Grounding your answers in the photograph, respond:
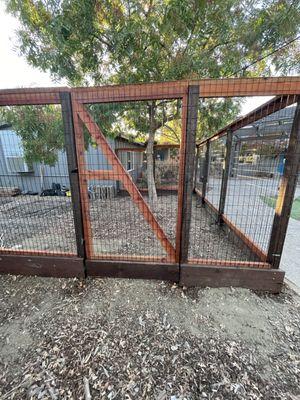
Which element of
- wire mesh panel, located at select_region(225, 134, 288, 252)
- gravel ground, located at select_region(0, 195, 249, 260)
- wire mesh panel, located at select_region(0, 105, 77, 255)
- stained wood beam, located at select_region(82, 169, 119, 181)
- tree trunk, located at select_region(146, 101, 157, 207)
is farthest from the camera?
tree trunk, located at select_region(146, 101, 157, 207)

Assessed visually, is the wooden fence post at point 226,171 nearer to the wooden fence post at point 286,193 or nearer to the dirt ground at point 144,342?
the wooden fence post at point 286,193

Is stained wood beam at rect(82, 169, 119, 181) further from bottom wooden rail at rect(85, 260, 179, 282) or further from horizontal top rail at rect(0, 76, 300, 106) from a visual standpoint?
bottom wooden rail at rect(85, 260, 179, 282)

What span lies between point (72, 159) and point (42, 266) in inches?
56.2

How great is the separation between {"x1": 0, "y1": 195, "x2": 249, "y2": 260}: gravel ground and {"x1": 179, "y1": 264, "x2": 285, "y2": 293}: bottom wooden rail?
56 centimetres

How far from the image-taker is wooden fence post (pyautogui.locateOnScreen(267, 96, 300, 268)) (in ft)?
5.45

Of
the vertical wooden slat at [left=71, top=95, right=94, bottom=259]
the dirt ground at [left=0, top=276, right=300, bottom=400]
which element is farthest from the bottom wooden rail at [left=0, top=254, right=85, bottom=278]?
the vertical wooden slat at [left=71, top=95, right=94, bottom=259]

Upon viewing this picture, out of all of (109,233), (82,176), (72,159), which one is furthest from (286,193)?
(109,233)

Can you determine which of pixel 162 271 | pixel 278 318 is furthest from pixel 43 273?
pixel 278 318

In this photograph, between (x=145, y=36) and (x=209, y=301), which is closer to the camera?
(x=209, y=301)

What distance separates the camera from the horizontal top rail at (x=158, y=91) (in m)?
1.54

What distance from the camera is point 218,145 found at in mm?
4383

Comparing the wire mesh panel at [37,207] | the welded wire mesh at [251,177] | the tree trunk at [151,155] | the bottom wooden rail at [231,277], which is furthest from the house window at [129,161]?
the bottom wooden rail at [231,277]

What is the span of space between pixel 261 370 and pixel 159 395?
77cm

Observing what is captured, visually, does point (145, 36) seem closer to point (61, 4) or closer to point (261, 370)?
point (61, 4)
